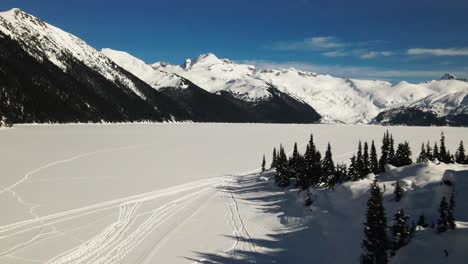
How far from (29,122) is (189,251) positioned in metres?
137

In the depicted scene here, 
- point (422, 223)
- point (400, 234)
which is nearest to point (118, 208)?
point (400, 234)

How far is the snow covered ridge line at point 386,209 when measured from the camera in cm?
2114

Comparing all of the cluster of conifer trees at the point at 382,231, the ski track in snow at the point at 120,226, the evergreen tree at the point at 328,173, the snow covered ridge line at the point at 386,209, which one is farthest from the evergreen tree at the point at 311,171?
the cluster of conifer trees at the point at 382,231

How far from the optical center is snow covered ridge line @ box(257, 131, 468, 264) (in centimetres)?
2114

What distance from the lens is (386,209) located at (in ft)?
99.0

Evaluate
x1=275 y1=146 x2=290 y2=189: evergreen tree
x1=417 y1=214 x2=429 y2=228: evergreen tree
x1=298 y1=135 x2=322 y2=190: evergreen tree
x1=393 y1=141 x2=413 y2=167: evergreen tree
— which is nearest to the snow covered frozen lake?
x1=275 y1=146 x2=290 y2=189: evergreen tree

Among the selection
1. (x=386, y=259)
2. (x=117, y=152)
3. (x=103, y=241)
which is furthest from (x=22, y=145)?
(x=386, y=259)

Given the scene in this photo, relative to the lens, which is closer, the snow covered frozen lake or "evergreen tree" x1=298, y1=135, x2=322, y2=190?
the snow covered frozen lake

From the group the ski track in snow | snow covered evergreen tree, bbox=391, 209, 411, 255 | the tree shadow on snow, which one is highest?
snow covered evergreen tree, bbox=391, 209, 411, 255

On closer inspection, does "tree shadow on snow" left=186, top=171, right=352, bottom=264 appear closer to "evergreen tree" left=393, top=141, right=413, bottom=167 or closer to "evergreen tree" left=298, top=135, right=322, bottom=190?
"evergreen tree" left=298, top=135, right=322, bottom=190

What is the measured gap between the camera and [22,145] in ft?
252

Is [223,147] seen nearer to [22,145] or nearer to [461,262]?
[22,145]

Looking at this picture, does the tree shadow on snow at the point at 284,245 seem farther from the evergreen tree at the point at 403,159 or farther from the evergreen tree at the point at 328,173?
the evergreen tree at the point at 403,159

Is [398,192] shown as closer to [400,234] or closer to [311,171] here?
[400,234]
